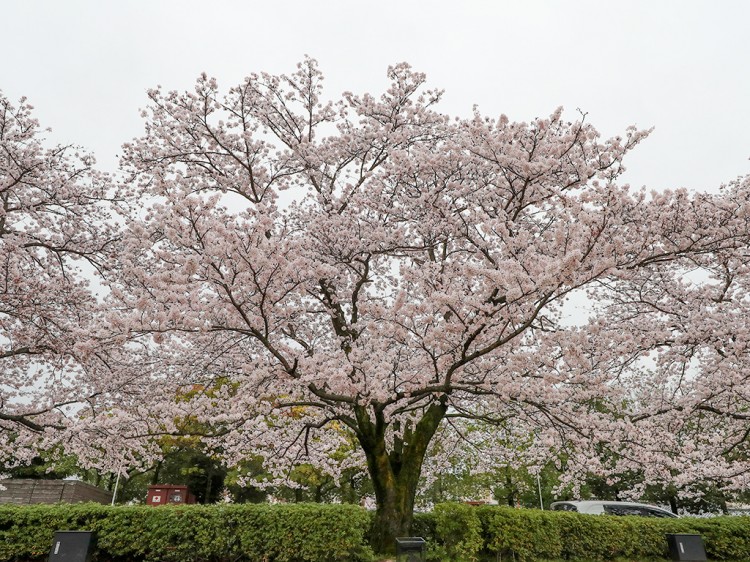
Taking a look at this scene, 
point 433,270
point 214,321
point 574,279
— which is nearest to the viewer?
point 574,279

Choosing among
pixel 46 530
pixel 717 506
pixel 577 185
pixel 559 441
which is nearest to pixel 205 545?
pixel 46 530

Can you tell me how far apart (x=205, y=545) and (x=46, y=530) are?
9.85 ft

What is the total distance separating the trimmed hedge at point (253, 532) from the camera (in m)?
8.15

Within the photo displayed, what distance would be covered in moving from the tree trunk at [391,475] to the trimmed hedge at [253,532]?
0.34 metres

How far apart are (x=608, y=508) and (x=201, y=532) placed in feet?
35.3

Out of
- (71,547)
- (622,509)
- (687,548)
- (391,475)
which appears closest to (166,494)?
(71,547)

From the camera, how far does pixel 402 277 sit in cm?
815

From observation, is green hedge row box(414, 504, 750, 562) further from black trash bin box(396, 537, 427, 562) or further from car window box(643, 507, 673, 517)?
car window box(643, 507, 673, 517)

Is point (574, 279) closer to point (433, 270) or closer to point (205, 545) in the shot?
point (433, 270)

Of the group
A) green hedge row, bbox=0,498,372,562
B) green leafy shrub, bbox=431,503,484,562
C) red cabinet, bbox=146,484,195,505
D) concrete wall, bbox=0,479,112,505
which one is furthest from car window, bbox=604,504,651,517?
concrete wall, bbox=0,479,112,505

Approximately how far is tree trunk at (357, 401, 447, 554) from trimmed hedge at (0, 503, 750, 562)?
338 mm

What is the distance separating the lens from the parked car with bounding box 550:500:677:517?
1253cm

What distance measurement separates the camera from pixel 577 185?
7570 millimetres

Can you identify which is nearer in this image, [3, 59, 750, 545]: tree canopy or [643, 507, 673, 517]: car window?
[3, 59, 750, 545]: tree canopy
